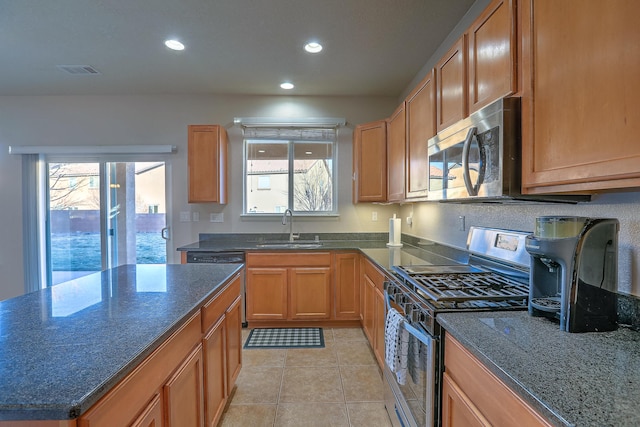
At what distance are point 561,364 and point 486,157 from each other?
2.75 ft

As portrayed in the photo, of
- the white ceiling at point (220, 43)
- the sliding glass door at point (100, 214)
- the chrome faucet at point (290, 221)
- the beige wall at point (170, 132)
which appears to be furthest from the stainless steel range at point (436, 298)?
the sliding glass door at point (100, 214)

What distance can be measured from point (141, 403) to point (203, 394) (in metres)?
0.63

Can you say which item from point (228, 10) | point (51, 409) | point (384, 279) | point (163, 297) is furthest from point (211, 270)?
point (228, 10)

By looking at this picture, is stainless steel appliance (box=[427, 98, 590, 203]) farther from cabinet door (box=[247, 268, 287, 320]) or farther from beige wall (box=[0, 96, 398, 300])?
beige wall (box=[0, 96, 398, 300])

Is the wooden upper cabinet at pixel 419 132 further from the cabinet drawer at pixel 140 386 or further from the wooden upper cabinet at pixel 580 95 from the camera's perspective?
the cabinet drawer at pixel 140 386

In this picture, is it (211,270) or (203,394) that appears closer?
(203,394)

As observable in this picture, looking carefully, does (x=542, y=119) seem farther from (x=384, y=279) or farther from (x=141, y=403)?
(x=141, y=403)

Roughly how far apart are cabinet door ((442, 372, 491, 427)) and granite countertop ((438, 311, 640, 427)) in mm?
186

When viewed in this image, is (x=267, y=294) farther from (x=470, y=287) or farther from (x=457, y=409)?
(x=457, y=409)

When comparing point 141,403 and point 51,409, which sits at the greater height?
point 51,409

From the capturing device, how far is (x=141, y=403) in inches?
36.2

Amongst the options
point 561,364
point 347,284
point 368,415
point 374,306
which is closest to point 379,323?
point 374,306

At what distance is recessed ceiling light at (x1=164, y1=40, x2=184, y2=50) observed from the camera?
256 centimetres

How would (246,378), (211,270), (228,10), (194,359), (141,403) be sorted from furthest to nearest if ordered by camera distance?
(246,378) → (228,10) → (211,270) → (194,359) → (141,403)
